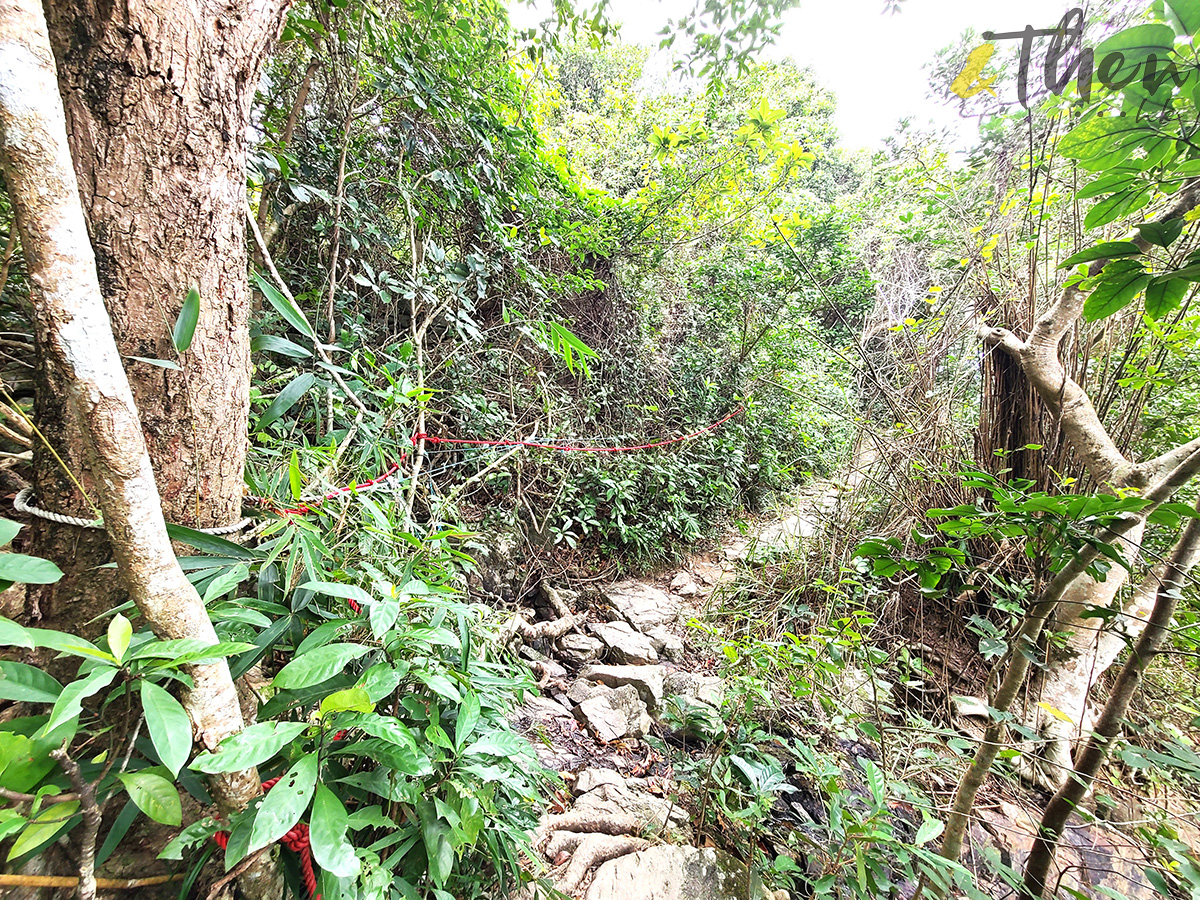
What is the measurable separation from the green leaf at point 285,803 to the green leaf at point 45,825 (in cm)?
19

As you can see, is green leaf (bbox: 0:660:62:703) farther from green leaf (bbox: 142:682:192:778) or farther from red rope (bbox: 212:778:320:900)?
red rope (bbox: 212:778:320:900)

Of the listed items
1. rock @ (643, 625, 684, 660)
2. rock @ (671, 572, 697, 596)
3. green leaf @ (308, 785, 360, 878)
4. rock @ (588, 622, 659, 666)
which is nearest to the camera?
green leaf @ (308, 785, 360, 878)

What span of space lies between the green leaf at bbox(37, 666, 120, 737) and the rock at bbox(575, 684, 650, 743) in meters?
1.79

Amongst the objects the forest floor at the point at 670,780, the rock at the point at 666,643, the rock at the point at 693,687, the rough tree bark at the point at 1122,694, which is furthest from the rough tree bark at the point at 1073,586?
the rock at the point at 666,643

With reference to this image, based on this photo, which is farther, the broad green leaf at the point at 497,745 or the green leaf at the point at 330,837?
the broad green leaf at the point at 497,745

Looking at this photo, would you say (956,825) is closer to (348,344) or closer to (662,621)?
(662,621)

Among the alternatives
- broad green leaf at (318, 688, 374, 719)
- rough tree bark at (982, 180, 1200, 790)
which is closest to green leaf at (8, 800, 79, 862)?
broad green leaf at (318, 688, 374, 719)

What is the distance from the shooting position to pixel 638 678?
217 cm

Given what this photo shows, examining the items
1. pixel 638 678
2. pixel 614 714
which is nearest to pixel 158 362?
pixel 614 714

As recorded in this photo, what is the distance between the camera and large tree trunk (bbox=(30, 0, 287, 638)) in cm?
63

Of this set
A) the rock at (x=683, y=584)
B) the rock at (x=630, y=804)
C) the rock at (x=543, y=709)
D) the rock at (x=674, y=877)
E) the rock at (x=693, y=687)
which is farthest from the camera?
the rock at (x=683, y=584)

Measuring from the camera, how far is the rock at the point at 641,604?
287 cm

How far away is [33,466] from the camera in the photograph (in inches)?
26.8

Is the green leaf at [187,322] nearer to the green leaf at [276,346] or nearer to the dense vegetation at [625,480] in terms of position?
the dense vegetation at [625,480]
